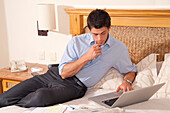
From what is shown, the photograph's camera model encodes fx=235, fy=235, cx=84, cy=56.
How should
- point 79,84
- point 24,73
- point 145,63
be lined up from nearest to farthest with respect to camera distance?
point 79,84, point 145,63, point 24,73

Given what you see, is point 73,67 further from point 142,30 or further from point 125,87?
point 142,30

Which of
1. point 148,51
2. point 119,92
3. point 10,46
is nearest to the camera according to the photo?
point 119,92

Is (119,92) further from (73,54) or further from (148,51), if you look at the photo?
(148,51)

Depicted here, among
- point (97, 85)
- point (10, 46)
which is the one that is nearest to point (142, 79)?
point (97, 85)

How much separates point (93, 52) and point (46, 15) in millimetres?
1005

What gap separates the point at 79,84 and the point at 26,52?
4.76 feet

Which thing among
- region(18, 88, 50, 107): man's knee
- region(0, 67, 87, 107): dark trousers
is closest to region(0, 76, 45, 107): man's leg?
region(0, 67, 87, 107): dark trousers

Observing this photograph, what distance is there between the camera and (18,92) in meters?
1.89

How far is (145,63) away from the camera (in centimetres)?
214

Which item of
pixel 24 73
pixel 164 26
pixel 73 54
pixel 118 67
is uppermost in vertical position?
pixel 164 26

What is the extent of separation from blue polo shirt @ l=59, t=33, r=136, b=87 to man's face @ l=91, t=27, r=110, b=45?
11 cm

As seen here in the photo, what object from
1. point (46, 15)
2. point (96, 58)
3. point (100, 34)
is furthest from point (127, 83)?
point (46, 15)

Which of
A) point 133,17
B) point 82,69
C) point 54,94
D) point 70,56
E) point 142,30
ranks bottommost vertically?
point 54,94

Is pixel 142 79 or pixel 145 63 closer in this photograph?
pixel 142 79
